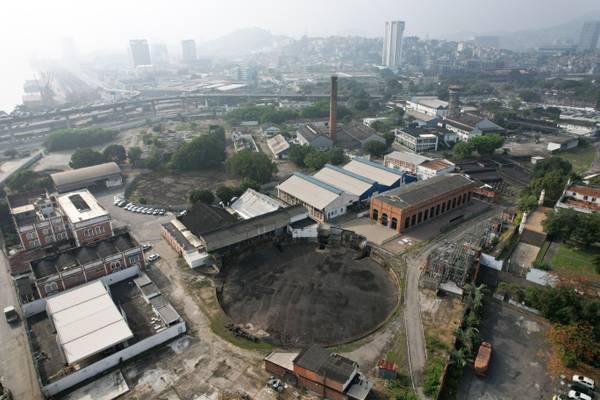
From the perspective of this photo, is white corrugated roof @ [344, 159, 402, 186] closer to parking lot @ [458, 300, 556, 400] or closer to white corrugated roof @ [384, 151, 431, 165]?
white corrugated roof @ [384, 151, 431, 165]

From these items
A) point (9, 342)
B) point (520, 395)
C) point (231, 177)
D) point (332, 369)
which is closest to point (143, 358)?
point (9, 342)

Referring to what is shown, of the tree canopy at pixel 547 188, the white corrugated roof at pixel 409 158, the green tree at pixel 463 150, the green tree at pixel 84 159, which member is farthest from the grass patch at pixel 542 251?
the green tree at pixel 84 159

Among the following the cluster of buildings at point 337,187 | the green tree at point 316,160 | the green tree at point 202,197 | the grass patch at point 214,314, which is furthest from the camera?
the green tree at point 316,160

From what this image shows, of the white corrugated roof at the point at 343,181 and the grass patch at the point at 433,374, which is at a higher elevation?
the white corrugated roof at the point at 343,181

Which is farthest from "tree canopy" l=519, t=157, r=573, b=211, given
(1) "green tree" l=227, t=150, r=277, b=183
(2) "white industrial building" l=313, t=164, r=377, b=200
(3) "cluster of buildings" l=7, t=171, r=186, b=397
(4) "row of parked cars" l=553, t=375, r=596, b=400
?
(3) "cluster of buildings" l=7, t=171, r=186, b=397

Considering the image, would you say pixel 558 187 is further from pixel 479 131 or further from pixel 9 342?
pixel 9 342

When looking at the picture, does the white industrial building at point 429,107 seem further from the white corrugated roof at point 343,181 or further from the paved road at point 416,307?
the paved road at point 416,307
